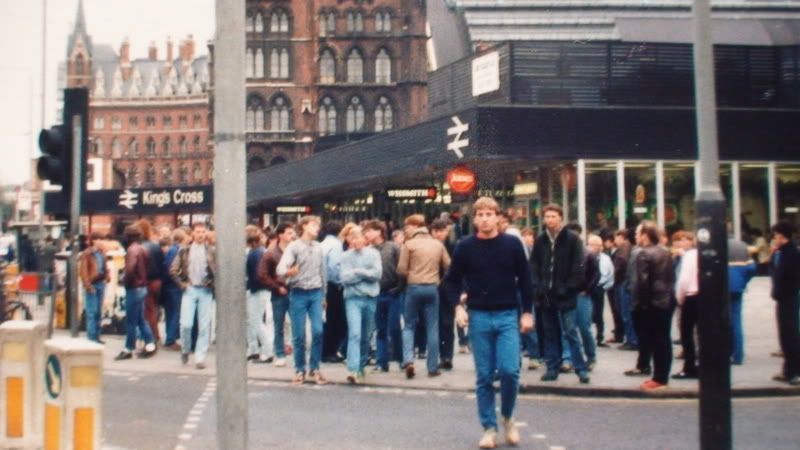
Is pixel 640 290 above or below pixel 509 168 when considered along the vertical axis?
below

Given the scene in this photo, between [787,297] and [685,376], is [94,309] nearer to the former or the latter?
[685,376]

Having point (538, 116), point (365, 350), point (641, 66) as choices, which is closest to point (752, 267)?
point (365, 350)

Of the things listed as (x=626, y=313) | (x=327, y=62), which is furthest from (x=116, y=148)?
(x=626, y=313)

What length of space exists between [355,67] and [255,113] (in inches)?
335

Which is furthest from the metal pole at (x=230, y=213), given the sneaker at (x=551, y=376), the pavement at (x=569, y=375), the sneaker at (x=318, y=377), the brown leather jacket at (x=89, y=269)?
the brown leather jacket at (x=89, y=269)

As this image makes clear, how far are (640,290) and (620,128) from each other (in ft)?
49.7

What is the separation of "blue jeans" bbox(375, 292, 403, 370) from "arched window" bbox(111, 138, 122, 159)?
146735 millimetres

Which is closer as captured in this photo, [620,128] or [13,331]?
[13,331]

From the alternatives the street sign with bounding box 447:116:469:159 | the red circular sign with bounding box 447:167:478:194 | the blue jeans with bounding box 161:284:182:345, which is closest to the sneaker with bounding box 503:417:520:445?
the blue jeans with bounding box 161:284:182:345

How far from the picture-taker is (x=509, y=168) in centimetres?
3216

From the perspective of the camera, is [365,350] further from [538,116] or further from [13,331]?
[538,116]

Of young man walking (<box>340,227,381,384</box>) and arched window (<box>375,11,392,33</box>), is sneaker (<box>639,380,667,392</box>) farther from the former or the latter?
arched window (<box>375,11,392,33</box>)

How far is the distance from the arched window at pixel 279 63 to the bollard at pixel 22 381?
84942 mm

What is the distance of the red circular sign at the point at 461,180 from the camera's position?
23.1 m
